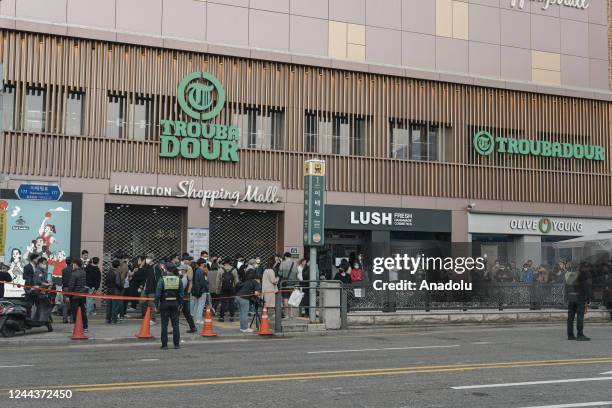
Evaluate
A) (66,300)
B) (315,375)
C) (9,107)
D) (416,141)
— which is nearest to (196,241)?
(66,300)

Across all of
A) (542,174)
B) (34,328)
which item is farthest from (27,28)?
(542,174)

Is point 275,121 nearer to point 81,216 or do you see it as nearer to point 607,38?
point 81,216

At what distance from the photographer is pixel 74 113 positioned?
26.4 meters

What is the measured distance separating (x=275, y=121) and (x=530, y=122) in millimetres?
11868

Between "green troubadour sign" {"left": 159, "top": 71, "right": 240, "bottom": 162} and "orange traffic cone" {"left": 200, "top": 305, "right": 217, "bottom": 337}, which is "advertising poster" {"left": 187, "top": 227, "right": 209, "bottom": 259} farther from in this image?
"orange traffic cone" {"left": 200, "top": 305, "right": 217, "bottom": 337}

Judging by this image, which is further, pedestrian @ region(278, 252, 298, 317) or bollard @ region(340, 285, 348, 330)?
pedestrian @ region(278, 252, 298, 317)

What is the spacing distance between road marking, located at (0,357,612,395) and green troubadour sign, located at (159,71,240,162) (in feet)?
55.2

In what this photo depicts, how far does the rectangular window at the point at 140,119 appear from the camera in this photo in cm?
2706

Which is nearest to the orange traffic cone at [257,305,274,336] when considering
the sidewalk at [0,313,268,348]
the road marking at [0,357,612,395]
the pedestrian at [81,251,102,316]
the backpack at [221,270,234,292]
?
the sidewalk at [0,313,268,348]

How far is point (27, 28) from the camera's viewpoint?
25203mm

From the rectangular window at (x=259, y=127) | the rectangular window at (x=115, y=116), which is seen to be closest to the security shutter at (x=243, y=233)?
the rectangular window at (x=259, y=127)

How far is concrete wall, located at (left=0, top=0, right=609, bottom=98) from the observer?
87.9 feet

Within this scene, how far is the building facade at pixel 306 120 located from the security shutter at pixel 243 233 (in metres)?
0.06

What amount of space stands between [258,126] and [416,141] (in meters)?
7.11
